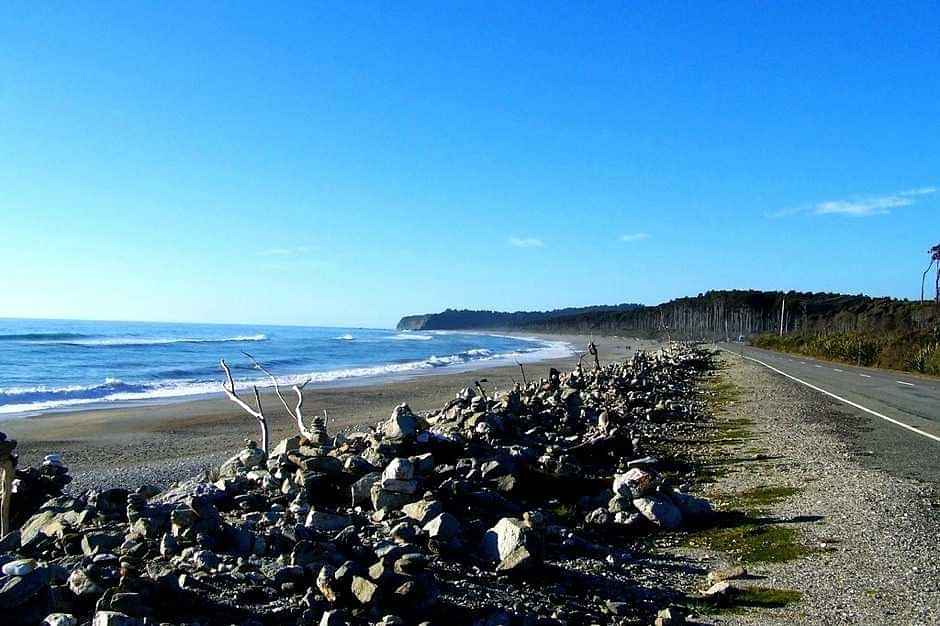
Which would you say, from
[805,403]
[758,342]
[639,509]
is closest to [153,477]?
[639,509]

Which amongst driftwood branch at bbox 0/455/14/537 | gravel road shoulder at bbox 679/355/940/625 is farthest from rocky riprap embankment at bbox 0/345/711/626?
gravel road shoulder at bbox 679/355/940/625

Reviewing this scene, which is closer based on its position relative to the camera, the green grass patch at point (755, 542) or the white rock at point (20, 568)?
the white rock at point (20, 568)

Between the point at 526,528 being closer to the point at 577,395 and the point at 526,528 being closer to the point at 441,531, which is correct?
the point at 441,531

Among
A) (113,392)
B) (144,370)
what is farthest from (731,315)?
(113,392)

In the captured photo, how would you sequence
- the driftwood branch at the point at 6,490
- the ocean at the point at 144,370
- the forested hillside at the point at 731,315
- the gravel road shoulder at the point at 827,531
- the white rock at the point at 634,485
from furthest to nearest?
the forested hillside at the point at 731,315 < the ocean at the point at 144,370 < the white rock at the point at 634,485 < the driftwood branch at the point at 6,490 < the gravel road shoulder at the point at 827,531

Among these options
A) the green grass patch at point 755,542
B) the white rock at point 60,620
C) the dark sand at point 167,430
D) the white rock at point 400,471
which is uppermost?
the white rock at point 400,471

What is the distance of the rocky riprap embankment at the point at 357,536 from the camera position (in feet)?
13.0

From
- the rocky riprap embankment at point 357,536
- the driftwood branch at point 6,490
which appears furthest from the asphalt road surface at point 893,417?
the driftwood branch at point 6,490

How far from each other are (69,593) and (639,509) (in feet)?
15.3

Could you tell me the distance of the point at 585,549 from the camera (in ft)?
18.5

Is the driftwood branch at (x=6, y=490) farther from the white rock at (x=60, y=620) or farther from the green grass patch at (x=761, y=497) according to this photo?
the green grass patch at (x=761, y=497)

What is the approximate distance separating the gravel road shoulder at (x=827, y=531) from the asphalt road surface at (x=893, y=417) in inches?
13.3

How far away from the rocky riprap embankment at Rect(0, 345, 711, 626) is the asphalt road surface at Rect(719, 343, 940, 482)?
3482mm

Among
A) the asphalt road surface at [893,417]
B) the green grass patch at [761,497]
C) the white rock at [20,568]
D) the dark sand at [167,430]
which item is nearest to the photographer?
the white rock at [20,568]
